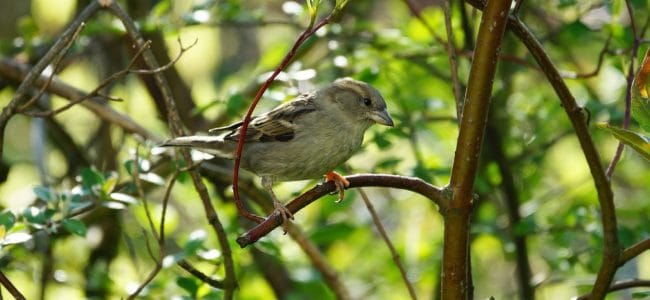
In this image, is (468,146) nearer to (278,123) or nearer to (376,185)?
(376,185)

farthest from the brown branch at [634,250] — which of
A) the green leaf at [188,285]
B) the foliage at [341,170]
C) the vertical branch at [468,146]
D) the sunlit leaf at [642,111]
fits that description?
the green leaf at [188,285]

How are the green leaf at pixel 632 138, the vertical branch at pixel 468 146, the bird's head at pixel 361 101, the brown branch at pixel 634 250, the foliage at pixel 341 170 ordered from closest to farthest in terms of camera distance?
the green leaf at pixel 632 138 → the vertical branch at pixel 468 146 → the brown branch at pixel 634 250 → the foliage at pixel 341 170 → the bird's head at pixel 361 101

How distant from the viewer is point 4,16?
574cm

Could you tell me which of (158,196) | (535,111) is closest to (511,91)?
(535,111)

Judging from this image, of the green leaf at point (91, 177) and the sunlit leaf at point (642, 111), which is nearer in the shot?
the sunlit leaf at point (642, 111)

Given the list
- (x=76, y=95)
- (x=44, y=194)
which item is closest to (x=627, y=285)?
(x=44, y=194)

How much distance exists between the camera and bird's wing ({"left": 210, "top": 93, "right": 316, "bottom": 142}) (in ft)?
12.1

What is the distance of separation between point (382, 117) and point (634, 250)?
143 centimetres

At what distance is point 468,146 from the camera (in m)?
2.07

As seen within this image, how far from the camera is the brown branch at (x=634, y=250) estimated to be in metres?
2.31

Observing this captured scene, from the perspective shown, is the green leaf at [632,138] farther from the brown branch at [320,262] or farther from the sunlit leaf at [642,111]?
the brown branch at [320,262]

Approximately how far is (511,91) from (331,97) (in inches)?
54.4

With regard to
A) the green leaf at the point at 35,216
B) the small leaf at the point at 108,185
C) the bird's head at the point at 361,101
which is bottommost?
A: the green leaf at the point at 35,216

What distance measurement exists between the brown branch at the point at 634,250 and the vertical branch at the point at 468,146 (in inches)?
18.4
